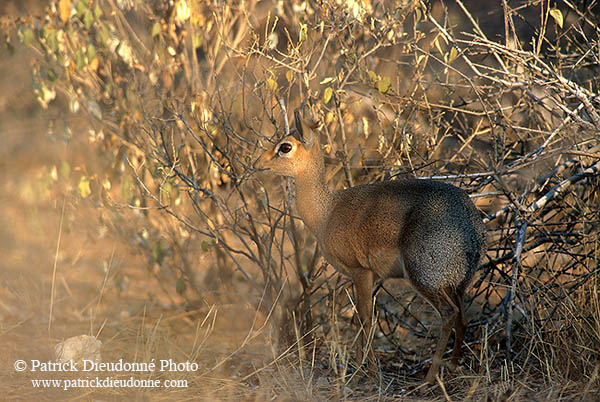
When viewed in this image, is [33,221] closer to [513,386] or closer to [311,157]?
[311,157]

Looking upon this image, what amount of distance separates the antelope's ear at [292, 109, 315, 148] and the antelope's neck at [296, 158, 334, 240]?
179 mm

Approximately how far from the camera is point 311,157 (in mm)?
4668

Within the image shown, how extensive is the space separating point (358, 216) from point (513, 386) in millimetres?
1392

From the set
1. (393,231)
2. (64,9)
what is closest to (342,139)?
(393,231)

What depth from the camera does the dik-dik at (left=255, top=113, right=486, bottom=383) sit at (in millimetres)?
4086

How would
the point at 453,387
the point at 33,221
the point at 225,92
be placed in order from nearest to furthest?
the point at 453,387, the point at 225,92, the point at 33,221

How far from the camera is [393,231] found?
425cm

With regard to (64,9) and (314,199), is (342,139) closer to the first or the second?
(314,199)

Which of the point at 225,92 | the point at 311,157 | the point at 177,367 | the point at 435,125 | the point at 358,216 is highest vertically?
the point at 225,92

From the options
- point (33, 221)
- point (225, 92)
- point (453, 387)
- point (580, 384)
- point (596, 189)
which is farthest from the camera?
point (33, 221)

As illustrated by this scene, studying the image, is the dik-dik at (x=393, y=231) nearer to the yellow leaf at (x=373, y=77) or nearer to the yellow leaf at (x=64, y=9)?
the yellow leaf at (x=373, y=77)

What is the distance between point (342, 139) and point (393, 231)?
3.71ft

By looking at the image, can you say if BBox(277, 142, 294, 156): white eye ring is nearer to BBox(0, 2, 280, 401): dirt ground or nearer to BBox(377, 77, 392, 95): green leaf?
BBox(377, 77, 392, 95): green leaf

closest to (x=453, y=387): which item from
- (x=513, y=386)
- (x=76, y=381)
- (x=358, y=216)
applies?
(x=513, y=386)
